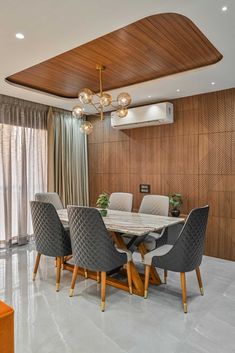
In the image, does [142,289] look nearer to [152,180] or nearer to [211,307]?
[211,307]

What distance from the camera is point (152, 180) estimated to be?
4.95 metres

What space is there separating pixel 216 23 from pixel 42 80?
106 inches

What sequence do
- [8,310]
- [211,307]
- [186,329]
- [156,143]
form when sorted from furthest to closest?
[156,143] < [211,307] < [186,329] < [8,310]

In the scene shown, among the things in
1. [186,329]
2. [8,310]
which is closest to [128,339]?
[186,329]

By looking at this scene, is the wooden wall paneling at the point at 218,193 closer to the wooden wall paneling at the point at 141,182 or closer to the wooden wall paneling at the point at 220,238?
the wooden wall paneling at the point at 220,238

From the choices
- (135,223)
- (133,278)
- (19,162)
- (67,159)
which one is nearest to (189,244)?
(135,223)

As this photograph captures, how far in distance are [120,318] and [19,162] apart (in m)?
3.45

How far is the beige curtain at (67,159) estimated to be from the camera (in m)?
5.30

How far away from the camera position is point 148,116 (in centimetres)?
463

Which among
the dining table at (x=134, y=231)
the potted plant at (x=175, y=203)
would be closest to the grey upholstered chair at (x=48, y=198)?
the dining table at (x=134, y=231)

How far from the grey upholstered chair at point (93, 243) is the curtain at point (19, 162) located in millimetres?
2433

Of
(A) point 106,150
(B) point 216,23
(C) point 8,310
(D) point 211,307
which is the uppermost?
(B) point 216,23

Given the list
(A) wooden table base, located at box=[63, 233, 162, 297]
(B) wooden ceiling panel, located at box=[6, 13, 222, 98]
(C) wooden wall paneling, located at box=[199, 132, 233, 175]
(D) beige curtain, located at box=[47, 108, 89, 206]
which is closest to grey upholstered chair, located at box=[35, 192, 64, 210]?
(D) beige curtain, located at box=[47, 108, 89, 206]

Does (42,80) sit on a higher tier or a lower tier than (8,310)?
higher
